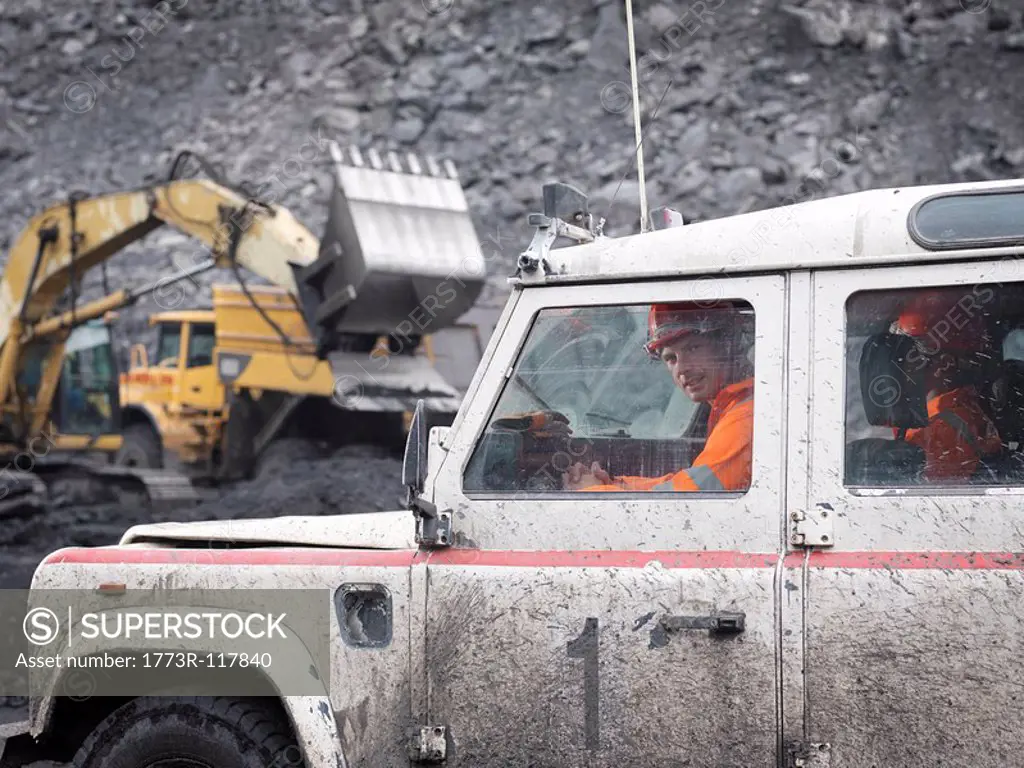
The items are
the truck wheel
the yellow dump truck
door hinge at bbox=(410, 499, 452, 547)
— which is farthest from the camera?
the yellow dump truck

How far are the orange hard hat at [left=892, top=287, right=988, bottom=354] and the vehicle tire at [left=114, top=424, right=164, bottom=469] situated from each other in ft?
39.6

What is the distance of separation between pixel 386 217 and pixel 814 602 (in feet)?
27.8

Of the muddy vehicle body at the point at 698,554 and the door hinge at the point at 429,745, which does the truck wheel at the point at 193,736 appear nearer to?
the muddy vehicle body at the point at 698,554

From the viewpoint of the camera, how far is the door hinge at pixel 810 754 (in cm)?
325

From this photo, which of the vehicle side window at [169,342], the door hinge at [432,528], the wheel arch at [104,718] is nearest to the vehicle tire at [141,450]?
the vehicle side window at [169,342]

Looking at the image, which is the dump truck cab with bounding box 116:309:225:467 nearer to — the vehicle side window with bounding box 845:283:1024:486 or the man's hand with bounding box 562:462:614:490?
the man's hand with bounding box 562:462:614:490

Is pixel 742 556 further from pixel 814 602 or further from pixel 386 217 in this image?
pixel 386 217

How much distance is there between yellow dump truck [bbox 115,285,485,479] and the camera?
12.1 m

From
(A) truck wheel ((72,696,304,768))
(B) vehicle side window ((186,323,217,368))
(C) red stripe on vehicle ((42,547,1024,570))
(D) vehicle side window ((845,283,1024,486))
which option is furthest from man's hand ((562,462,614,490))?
(B) vehicle side window ((186,323,217,368))

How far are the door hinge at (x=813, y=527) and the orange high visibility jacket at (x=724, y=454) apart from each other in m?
0.16

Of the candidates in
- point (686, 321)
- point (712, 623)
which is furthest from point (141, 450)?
point (712, 623)

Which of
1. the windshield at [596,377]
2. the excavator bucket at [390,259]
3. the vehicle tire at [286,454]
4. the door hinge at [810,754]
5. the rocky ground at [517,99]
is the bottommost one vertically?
the door hinge at [810,754]

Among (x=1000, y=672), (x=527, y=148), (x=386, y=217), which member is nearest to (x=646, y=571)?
(x=1000, y=672)

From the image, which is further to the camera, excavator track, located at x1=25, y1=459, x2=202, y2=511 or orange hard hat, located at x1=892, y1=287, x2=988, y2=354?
excavator track, located at x1=25, y1=459, x2=202, y2=511
